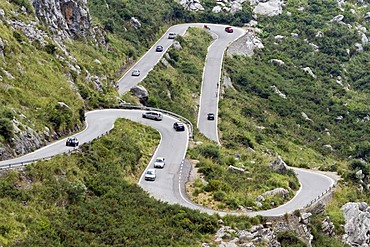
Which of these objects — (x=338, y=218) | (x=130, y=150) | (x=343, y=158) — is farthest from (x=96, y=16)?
(x=338, y=218)

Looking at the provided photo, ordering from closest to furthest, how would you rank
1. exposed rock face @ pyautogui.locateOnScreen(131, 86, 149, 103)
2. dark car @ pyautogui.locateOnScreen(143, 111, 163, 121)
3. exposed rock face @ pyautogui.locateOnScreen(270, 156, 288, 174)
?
exposed rock face @ pyautogui.locateOnScreen(270, 156, 288, 174)
dark car @ pyautogui.locateOnScreen(143, 111, 163, 121)
exposed rock face @ pyautogui.locateOnScreen(131, 86, 149, 103)

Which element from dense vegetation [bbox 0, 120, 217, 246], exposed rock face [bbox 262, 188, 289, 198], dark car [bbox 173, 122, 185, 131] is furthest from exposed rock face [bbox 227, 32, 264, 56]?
dense vegetation [bbox 0, 120, 217, 246]

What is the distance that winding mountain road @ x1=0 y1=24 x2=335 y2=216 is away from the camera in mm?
48812

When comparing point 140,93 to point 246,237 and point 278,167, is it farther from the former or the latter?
point 246,237

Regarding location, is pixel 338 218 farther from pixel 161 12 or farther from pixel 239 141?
pixel 161 12

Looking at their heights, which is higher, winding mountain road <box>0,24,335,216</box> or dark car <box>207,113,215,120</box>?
winding mountain road <box>0,24,335,216</box>

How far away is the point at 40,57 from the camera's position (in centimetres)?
6506

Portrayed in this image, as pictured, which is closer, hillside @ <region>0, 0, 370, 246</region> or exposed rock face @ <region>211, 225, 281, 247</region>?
hillside @ <region>0, 0, 370, 246</region>

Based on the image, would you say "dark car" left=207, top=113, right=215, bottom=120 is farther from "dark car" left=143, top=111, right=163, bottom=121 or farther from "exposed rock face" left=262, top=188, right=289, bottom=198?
"exposed rock face" left=262, top=188, right=289, bottom=198

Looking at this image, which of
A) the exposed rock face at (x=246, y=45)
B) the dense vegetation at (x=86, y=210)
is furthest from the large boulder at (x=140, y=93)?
the exposed rock face at (x=246, y=45)

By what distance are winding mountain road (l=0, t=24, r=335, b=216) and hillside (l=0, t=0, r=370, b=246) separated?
3.54 feet

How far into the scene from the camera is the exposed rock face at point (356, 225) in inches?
2068

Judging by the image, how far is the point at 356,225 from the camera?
175ft

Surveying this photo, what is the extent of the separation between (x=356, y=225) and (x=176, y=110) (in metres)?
35.8
